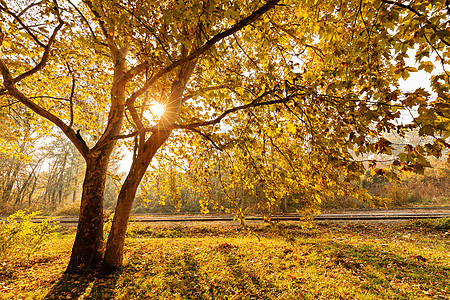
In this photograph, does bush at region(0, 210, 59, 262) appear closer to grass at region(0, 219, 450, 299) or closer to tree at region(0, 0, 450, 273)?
grass at region(0, 219, 450, 299)

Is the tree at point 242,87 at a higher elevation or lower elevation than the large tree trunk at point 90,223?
higher

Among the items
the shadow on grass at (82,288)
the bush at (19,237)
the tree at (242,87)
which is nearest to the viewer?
the tree at (242,87)

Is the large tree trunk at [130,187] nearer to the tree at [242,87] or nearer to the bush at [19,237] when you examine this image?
the tree at [242,87]

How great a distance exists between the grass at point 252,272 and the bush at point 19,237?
441 millimetres

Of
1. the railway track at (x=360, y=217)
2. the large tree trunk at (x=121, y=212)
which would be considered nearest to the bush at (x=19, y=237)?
the large tree trunk at (x=121, y=212)

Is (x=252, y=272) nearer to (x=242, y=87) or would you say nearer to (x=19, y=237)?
(x=242, y=87)

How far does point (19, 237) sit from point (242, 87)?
7.73m

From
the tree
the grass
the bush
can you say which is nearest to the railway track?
the grass

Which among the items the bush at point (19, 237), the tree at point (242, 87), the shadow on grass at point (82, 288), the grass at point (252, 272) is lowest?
the grass at point (252, 272)

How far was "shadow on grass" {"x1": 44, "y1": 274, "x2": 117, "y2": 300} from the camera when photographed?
13.8 ft

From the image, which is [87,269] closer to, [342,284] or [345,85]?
[342,284]

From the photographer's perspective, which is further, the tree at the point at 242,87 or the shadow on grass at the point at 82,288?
the shadow on grass at the point at 82,288

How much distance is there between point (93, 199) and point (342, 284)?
7017 mm

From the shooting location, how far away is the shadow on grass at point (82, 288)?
13.8 feet
